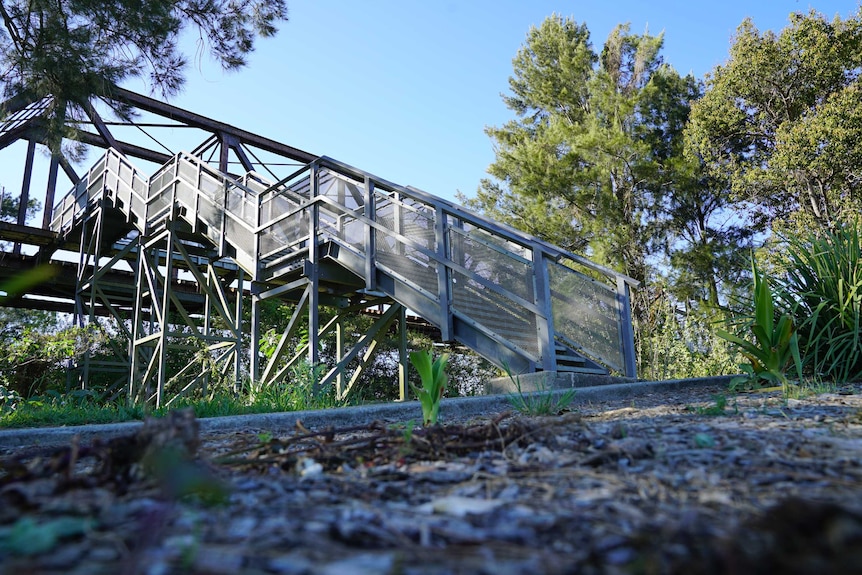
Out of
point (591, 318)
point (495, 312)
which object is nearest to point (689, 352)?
point (591, 318)

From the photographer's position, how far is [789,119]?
719 inches

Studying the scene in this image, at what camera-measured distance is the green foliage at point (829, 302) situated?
4.98m

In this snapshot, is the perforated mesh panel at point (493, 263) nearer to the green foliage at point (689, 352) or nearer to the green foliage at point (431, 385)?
the green foliage at point (689, 352)

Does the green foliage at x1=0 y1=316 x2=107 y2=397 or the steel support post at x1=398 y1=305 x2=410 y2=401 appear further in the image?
the steel support post at x1=398 y1=305 x2=410 y2=401

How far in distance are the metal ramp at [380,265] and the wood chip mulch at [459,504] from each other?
427 cm

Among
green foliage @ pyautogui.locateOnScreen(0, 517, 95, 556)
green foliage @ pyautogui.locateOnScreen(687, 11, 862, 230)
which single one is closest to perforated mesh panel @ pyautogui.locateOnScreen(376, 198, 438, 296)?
green foliage @ pyautogui.locateOnScreen(0, 517, 95, 556)

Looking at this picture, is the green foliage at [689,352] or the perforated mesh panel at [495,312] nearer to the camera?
the perforated mesh panel at [495,312]

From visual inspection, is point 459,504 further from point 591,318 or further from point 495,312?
point 591,318

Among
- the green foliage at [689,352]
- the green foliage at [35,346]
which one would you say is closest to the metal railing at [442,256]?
the green foliage at [689,352]

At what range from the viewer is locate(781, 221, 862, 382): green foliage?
4980 mm

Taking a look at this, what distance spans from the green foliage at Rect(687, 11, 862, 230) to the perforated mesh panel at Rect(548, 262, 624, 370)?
465 inches

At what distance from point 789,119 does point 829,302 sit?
1543 cm

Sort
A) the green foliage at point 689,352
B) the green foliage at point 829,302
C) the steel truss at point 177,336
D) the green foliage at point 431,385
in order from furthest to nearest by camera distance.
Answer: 1. the steel truss at point 177,336
2. the green foliage at point 689,352
3. the green foliage at point 829,302
4. the green foliage at point 431,385

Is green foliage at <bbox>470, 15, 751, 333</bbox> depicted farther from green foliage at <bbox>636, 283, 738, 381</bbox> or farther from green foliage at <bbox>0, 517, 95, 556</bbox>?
green foliage at <bbox>0, 517, 95, 556</bbox>
